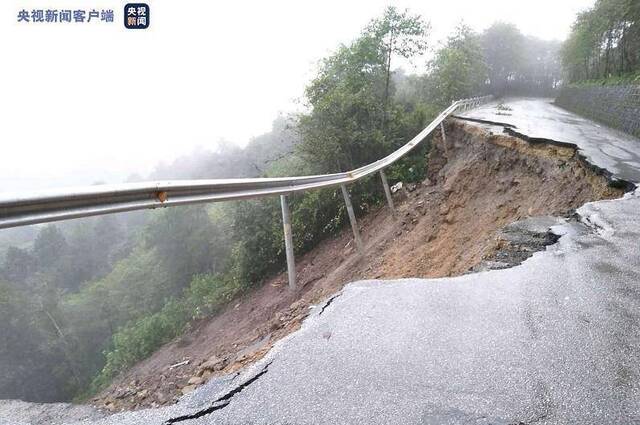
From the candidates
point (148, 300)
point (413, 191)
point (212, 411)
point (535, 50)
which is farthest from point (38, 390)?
point (535, 50)

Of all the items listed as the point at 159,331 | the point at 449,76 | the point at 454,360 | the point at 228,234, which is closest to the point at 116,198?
the point at 454,360

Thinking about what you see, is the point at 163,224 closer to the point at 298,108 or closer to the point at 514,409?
the point at 298,108

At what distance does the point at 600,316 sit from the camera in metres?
2.60

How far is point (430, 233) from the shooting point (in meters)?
8.02

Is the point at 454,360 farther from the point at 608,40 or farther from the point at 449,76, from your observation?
the point at 608,40

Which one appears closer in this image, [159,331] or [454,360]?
[454,360]

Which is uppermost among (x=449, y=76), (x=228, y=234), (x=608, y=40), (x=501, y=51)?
(x=501, y=51)

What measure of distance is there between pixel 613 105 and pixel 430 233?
Result: 1416 centimetres

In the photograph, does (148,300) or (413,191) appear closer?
(413,191)

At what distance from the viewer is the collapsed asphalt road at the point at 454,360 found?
1.83 meters

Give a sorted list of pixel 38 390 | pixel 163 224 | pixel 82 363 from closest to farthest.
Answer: pixel 38 390 < pixel 82 363 < pixel 163 224

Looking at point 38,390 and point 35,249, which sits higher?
point 35,249

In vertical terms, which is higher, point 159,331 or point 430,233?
point 430,233

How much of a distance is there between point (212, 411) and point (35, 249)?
6932 centimetres
